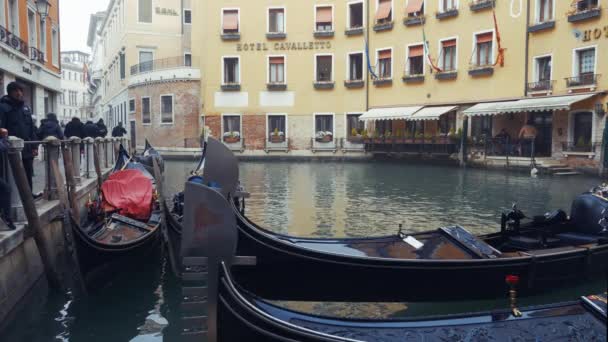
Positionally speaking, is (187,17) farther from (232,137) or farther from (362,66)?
(362,66)

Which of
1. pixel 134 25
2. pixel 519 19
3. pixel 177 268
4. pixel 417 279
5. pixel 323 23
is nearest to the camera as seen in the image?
pixel 417 279

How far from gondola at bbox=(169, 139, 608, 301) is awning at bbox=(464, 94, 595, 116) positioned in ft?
34.1

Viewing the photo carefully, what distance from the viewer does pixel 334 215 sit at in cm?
786

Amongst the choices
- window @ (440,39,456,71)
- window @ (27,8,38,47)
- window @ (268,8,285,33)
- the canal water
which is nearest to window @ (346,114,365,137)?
the canal water

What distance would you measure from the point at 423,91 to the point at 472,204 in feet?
30.6

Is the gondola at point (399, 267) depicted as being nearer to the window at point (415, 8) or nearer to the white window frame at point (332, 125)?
the window at point (415, 8)

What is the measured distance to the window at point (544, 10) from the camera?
1433 centimetres

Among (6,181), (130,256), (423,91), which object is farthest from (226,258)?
(423,91)

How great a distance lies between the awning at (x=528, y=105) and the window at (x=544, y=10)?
2031 mm

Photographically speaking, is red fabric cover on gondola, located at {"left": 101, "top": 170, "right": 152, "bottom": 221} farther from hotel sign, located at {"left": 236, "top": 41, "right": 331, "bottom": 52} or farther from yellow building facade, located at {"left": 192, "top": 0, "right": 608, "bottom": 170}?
hotel sign, located at {"left": 236, "top": 41, "right": 331, "bottom": 52}

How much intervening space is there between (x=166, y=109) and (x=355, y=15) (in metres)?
7.75

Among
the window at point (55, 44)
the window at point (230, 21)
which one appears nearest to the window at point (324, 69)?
the window at point (230, 21)

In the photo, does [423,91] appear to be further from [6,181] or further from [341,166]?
[6,181]

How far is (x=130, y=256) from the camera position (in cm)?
446
